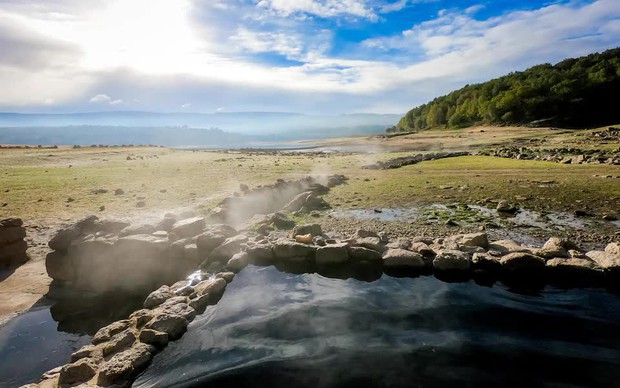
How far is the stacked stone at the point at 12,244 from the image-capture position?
1339 cm

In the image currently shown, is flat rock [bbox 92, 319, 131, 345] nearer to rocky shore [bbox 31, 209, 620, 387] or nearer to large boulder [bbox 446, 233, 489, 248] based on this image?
rocky shore [bbox 31, 209, 620, 387]

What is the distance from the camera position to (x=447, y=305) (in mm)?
9250

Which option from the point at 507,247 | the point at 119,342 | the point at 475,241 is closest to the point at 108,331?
the point at 119,342

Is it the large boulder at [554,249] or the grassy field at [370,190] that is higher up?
the grassy field at [370,190]

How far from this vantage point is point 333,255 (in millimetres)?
12312

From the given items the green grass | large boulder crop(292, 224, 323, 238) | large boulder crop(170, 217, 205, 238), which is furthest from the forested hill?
large boulder crop(170, 217, 205, 238)

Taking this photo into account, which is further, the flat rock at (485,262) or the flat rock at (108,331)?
the flat rock at (485,262)

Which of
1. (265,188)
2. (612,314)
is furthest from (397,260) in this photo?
(265,188)

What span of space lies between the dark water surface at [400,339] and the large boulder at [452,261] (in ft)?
2.72

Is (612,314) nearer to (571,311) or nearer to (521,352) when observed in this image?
(571,311)

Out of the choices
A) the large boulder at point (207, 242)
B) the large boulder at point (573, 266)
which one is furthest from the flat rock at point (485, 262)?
the large boulder at point (207, 242)

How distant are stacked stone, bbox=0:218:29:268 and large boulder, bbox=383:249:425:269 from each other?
14766mm

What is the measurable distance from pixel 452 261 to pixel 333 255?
4034mm

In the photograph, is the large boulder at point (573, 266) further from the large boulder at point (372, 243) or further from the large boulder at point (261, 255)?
the large boulder at point (261, 255)
